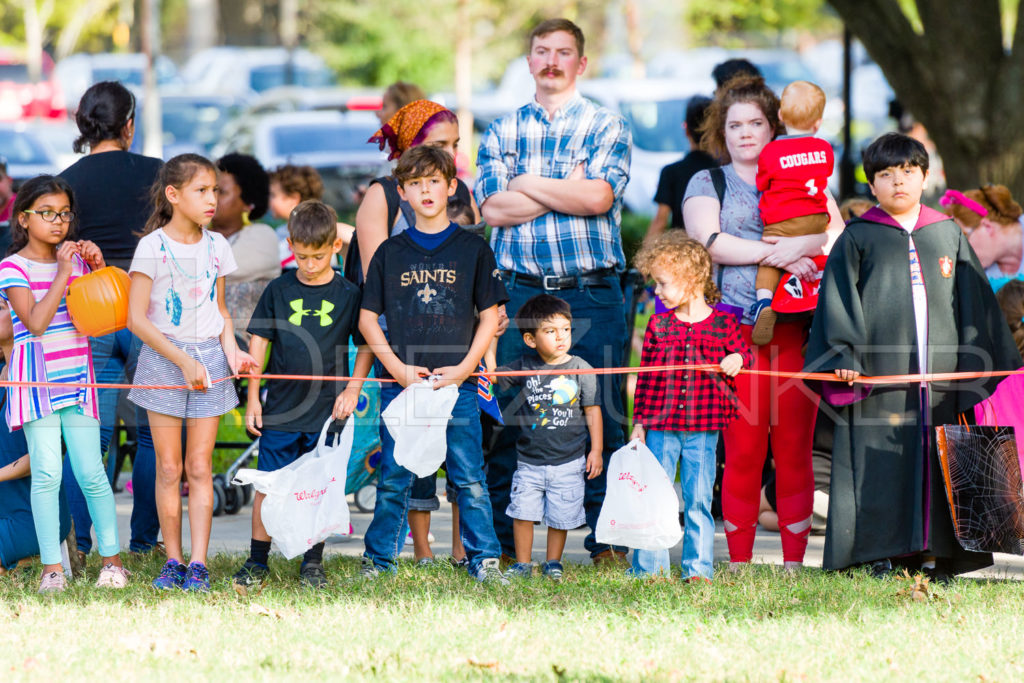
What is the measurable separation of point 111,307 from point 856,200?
15.0ft

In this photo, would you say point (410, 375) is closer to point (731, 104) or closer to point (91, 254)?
point (91, 254)

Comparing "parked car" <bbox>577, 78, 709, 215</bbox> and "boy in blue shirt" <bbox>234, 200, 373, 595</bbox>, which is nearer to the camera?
"boy in blue shirt" <bbox>234, 200, 373, 595</bbox>

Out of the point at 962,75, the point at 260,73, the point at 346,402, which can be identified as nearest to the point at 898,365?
the point at 346,402

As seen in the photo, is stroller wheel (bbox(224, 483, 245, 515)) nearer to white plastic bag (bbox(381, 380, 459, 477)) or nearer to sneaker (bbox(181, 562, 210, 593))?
sneaker (bbox(181, 562, 210, 593))

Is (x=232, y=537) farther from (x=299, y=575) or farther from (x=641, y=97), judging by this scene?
(x=641, y=97)

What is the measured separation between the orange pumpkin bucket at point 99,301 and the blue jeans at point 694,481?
244cm

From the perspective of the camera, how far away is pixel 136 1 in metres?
40.0

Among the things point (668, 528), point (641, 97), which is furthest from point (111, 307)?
point (641, 97)

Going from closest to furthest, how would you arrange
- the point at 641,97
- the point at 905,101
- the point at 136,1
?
the point at 905,101 → the point at 641,97 → the point at 136,1

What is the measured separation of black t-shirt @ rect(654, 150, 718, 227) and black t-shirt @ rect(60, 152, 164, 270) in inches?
122

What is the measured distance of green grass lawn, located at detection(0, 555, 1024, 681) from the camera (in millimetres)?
4660

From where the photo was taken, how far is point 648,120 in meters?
17.5

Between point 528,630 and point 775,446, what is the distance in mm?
1757

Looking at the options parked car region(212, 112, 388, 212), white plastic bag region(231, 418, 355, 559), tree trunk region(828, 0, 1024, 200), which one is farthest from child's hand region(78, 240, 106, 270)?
A: parked car region(212, 112, 388, 212)
